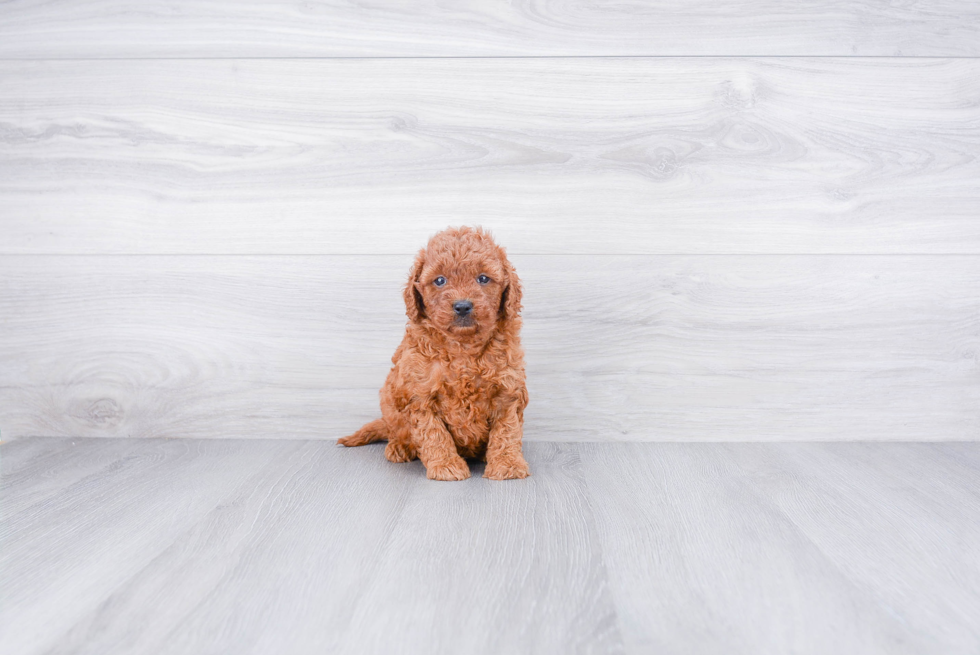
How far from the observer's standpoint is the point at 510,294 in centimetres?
155

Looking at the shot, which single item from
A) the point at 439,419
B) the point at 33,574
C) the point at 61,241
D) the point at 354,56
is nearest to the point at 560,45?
the point at 354,56

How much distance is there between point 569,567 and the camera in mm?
1070

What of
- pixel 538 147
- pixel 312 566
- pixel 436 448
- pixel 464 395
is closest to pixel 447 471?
pixel 436 448

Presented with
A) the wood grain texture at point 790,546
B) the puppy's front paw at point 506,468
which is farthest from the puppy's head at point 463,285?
the wood grain texture at point 790,546

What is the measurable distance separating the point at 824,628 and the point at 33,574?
46.2 inches

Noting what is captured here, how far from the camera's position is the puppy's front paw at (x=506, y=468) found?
151cm

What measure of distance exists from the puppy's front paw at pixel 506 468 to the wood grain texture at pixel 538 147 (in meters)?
0.60

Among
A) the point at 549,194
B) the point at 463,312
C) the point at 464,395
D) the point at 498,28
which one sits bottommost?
the point at 464,395

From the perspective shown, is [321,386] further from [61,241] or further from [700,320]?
[700,320]

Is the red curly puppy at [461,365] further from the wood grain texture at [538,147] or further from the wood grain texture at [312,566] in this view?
the wood grain texture at [538,147]

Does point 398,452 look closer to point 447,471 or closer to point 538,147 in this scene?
point 447,471

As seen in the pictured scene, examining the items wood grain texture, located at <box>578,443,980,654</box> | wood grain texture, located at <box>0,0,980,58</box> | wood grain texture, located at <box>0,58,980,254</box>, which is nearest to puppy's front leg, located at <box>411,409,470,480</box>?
wood grain texture, located at <box>578,443,980,654</box>

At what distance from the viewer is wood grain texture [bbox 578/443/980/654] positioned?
888mm

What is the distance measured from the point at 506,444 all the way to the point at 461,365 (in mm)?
212
